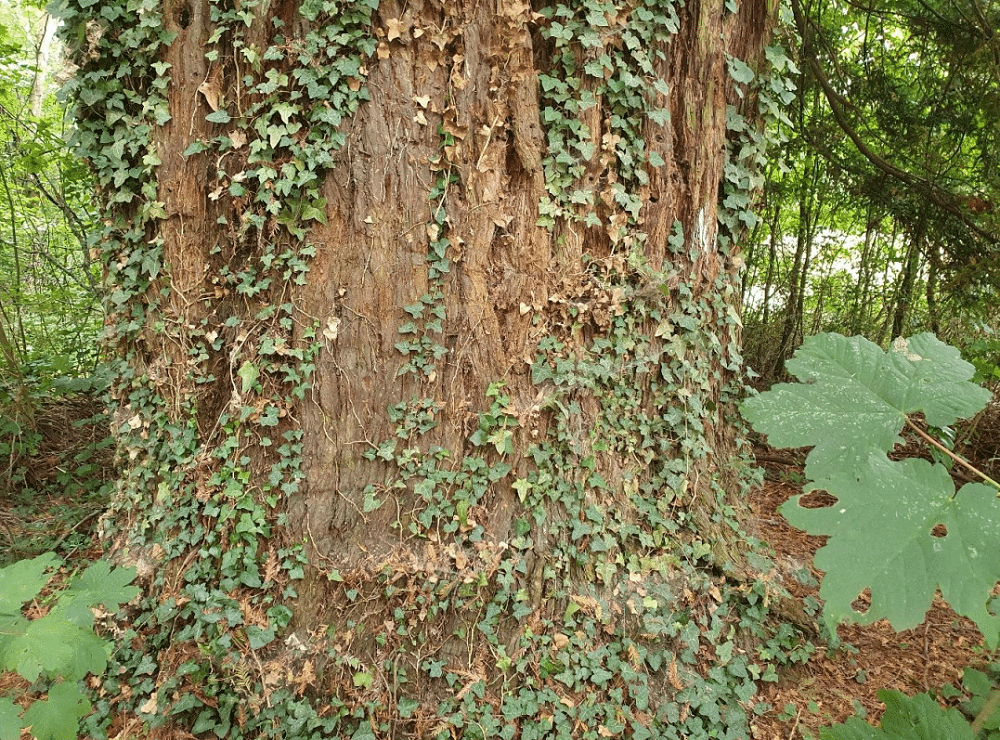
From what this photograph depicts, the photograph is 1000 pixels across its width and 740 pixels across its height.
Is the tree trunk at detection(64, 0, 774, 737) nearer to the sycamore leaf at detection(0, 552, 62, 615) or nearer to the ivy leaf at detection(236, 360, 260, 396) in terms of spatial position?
the ivy leaf at detection(236, 360, 260, 396)

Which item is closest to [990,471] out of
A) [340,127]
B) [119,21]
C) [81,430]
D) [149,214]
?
[340,127]

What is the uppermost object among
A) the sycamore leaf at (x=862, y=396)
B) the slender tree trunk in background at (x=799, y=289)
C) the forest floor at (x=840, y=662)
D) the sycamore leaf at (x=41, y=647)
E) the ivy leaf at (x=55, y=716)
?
the slender tree trunk in background at (x=799, y=289)

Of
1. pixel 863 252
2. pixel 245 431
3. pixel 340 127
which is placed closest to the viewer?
pixel 340 127

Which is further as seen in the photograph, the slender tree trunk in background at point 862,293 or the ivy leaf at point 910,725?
the slender tree trunk in background at point 862,293

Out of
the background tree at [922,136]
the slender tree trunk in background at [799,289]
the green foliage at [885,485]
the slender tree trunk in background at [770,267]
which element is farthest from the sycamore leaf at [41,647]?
the slender tree trunk in background at [770,267]

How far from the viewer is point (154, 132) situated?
2729 mm

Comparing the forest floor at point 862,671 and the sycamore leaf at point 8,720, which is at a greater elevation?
the sycamore leaf at point 8,720

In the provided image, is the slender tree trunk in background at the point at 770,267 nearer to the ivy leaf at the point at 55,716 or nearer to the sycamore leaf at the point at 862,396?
the sycamore leaf at the point at 862,396

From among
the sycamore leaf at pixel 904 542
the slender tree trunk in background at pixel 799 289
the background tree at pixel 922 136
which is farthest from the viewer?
the slender tree trunk in background at pixel 799 289

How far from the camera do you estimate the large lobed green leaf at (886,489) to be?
29.9 inches

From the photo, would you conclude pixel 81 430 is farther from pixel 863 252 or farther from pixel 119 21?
pixel 863 252

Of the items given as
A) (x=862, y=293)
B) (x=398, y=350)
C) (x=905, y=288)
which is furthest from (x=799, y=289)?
(x=398, y=350)

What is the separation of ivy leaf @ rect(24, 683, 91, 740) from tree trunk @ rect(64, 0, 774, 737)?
999 mm

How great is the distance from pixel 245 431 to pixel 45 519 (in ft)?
10.1
